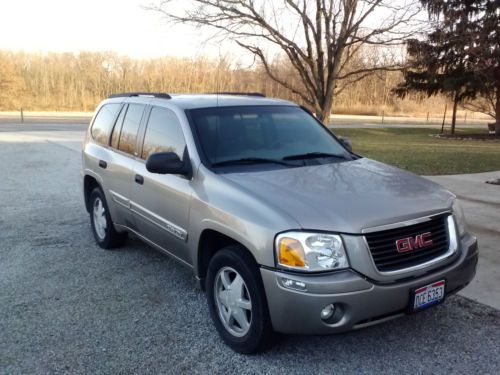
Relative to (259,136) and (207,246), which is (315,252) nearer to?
(207,246)

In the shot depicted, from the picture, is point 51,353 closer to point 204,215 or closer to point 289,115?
point 204,215

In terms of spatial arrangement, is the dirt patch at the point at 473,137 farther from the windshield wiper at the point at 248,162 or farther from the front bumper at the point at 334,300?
the front bumper at the point at 334,300

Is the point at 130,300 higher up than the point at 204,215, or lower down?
lower down

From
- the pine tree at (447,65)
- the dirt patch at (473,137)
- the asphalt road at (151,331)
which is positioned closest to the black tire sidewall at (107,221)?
the asphalt road at (151,331)

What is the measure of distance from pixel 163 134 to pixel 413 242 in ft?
7.66

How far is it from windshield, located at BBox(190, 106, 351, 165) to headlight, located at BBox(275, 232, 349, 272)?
45.2 inches

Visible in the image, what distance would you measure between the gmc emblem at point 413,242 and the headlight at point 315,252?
0.41 meters

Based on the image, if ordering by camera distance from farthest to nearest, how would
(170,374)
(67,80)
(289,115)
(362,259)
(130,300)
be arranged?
(67,80) < (289,115) < (130,300) < (170,374) < (362,259)

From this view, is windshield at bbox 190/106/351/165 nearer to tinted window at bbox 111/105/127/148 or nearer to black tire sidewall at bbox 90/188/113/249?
tinted window at bbox 111/105/127/148

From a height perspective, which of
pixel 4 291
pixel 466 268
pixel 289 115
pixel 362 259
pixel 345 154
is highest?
pixel 289 115

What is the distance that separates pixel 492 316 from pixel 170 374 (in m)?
2.56

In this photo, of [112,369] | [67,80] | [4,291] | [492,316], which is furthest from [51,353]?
[67,80]

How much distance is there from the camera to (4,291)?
171 inches

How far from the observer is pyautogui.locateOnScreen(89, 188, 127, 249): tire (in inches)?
211
